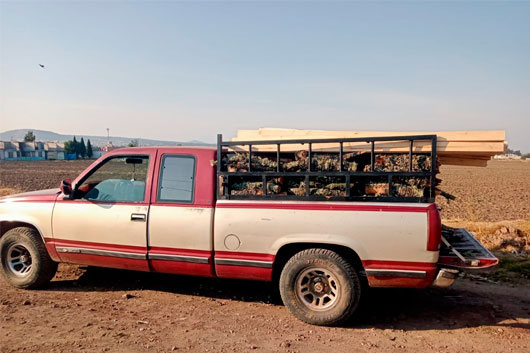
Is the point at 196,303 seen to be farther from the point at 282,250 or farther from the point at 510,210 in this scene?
the point at 510,210

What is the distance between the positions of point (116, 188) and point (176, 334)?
208cm

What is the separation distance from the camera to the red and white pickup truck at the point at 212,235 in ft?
12.7

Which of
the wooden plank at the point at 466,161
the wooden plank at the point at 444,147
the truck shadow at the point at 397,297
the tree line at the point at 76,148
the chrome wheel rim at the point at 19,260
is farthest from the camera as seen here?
the tree line at the point at 76,148

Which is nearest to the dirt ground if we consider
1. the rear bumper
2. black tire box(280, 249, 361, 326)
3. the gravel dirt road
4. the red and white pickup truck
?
the gravel dirt road

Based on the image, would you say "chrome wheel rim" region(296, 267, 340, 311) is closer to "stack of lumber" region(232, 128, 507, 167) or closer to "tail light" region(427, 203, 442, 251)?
"tail light" region(427, 203, 442, 251)


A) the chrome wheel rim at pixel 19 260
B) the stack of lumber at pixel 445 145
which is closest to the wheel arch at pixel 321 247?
the stack of lumber at pixel 445 145

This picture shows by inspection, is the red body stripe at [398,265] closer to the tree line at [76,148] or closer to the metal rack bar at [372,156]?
the metal rack bar at [372,156]

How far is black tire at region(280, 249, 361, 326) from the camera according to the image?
13.2 feet

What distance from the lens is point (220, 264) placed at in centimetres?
442

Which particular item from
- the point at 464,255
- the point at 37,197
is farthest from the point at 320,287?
the point at 37,197

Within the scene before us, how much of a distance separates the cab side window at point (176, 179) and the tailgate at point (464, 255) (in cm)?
281

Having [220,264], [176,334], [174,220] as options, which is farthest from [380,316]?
[174,220]

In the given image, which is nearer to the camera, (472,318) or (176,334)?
(176,334)

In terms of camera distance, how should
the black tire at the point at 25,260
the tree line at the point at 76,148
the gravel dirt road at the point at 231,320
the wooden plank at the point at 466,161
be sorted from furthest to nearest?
the tree line at the point at 76,148, the black tire at the point at 25,260, the wooden plank at the point at 466,161, the gravel dirt road at the point at 231,320
